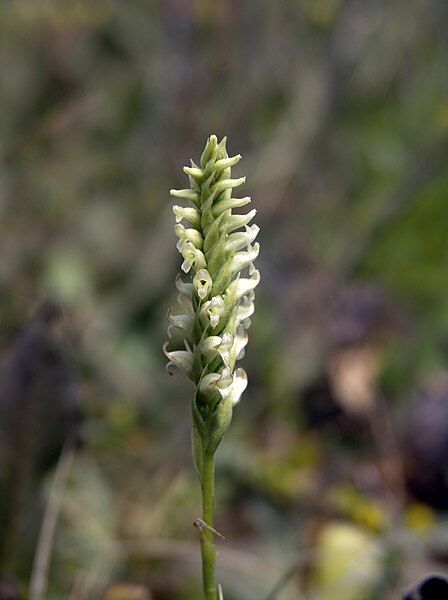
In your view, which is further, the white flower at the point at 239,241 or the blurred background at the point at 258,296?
the blurred background at the point at 258,296

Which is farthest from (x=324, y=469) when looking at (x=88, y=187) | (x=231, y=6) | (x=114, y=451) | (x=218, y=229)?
(x=231, y=6)

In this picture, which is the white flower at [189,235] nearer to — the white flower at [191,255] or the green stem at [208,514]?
the white flower at [191,255]

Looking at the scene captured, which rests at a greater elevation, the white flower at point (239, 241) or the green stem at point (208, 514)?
the white flower at point (239, 241)

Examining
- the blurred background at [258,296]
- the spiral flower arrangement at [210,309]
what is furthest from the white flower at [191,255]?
the blurred background at [258,296]

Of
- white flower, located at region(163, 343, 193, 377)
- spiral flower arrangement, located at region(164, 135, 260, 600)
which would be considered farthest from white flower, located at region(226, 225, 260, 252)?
white flower, located at region(163, 343, 193, 377)

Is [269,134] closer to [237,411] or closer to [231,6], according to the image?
[231,6]

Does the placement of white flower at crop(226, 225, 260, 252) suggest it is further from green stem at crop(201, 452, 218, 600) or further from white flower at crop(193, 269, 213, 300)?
green stem at crop(201, 452, 218, 600)
